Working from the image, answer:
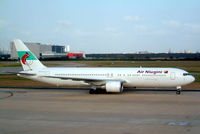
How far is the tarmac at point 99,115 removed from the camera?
45.9 ft

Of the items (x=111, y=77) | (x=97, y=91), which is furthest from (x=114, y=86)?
(x=97, y=91)

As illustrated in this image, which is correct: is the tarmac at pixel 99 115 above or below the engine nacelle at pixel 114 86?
below

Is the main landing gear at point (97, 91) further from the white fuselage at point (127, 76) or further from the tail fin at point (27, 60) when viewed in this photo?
the tail fin at point (27, 60)

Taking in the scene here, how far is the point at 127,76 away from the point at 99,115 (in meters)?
11.7

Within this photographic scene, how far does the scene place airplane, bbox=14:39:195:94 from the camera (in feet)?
91.1

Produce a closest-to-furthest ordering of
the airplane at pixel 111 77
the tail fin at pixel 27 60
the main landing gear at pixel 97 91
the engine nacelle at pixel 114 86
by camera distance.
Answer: the engine nacelle at pixel 114 86
the airplane at pixel 111 77
the main landing gear at pixel 97 91
the tail fin at pixel 27 60

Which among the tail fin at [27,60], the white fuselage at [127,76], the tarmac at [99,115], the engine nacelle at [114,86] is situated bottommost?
the tarmac at [99,115]

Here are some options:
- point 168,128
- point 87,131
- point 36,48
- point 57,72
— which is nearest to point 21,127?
point 87,131

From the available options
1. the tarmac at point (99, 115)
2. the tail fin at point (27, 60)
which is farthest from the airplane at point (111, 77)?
the tarmac at point (99, 115)

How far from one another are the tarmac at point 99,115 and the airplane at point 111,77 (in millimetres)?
3515

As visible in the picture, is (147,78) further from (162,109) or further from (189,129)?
(189,129)

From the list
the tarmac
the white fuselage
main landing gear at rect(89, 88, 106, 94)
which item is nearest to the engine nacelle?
the white fuselage

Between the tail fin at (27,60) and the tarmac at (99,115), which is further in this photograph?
the tail fin at (27,60)

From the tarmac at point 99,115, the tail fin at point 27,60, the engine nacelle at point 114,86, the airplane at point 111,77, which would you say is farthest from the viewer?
the tail fin at point 27,60
